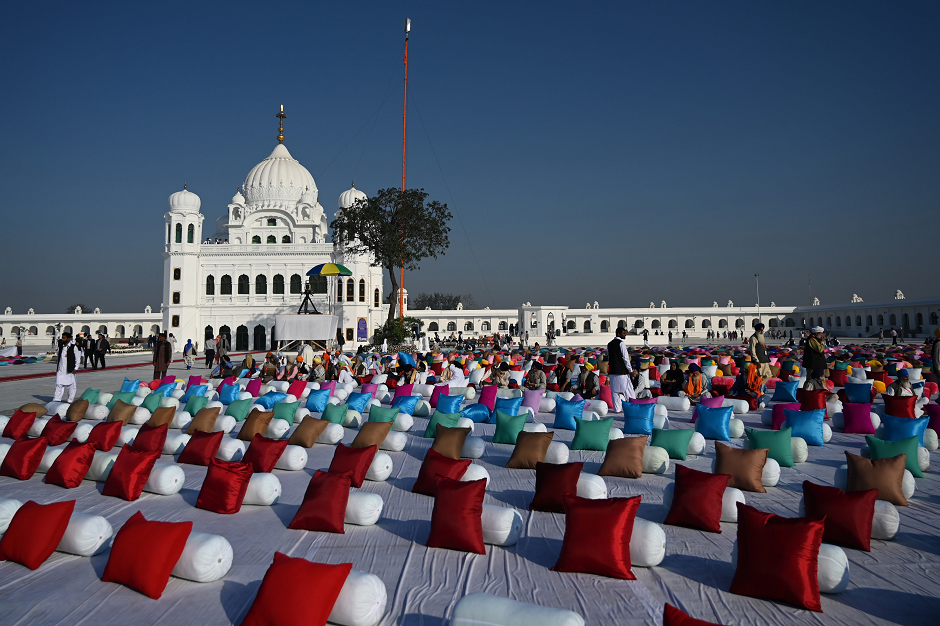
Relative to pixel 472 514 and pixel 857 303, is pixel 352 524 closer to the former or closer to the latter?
pixel 472 514

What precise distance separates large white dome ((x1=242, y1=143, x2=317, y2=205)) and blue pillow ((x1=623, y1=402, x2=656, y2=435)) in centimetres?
4172

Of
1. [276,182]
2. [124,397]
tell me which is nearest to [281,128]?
[276,182]

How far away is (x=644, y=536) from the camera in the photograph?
5.03 meters

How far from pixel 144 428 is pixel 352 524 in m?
4.43

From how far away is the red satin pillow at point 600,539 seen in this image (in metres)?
4.90

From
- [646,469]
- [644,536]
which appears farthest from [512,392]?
[644,536]

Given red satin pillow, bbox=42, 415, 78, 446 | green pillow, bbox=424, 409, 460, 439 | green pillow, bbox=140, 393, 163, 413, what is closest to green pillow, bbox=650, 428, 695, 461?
green pillow, bbox=424, 409, 460, 439

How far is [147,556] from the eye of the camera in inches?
187

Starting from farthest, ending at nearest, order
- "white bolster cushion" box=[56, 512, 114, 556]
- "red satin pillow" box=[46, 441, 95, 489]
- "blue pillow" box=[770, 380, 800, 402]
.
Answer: "blue pillow" box=[770, 380, 800, 402] → "red satin pillow" box=[46, 441, 95, 489] → "white bolster cushion" box=[56, 512, 114, 556]

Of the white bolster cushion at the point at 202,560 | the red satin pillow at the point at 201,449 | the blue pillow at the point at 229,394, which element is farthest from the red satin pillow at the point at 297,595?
the blue pillow at the point at 229,394

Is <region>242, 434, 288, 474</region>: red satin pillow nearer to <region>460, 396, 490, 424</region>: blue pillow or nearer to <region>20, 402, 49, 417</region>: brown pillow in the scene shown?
<region>460, 396, 490, 424</region>: blue pillow

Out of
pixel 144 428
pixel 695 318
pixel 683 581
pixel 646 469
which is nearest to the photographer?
pixel 683 581

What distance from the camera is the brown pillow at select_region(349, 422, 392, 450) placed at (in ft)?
28.5

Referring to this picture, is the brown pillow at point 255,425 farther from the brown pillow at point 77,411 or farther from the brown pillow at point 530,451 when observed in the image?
the brown pillow at point 530,451
